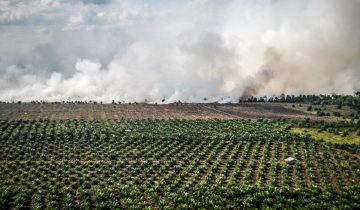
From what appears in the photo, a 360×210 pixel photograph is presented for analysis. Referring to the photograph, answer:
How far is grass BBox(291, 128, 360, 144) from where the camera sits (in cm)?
7825

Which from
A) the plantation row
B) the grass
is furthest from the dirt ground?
the grass

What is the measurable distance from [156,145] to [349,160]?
31451 mm

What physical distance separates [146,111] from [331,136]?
177ft

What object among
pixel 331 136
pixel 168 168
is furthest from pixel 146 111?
pixel 168 168

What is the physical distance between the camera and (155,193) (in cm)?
4691

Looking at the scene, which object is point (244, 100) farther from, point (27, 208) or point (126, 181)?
point (27, 208)

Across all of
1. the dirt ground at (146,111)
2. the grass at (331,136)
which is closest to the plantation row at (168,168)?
the grass at (331,136)

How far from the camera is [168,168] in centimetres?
5812

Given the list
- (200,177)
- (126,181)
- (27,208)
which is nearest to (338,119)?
(200,177)

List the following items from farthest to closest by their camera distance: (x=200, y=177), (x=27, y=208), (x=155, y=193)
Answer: (x=200, y=177), (x=155, y=193), (x=27, y=208)

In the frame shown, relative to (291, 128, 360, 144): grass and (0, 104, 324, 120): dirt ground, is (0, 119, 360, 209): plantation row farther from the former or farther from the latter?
(0, 104, 324, 120): dirt ground

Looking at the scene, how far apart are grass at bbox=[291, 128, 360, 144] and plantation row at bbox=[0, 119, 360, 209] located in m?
4.35

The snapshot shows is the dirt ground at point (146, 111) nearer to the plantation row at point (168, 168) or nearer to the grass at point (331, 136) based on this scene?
the plantation row at point (168, 168)

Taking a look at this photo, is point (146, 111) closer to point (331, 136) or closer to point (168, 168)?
point (331, 136)
